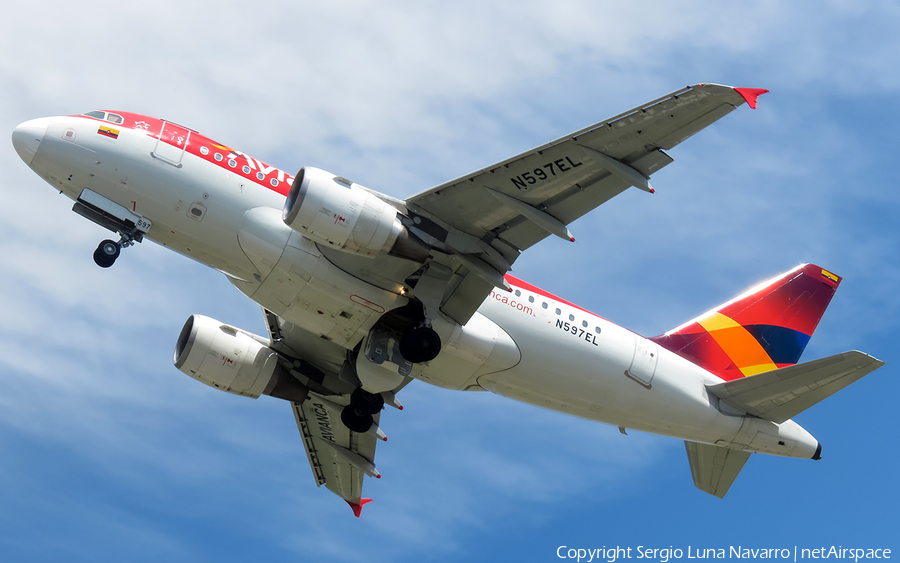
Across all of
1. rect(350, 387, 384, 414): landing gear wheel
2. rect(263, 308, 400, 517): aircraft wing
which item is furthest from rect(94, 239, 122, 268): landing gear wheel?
rect(350, 387, 384, 414): landing gear wheel

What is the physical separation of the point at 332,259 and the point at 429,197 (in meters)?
3.02

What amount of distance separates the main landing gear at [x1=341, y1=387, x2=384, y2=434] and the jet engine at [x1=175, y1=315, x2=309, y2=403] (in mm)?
2098

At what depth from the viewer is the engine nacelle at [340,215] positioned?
2170cm

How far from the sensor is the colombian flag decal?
23.3 m

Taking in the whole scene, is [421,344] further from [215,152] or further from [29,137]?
[29,137]

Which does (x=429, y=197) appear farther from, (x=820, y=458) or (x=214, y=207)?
(x=820, y=458)

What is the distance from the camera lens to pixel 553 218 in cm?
2275

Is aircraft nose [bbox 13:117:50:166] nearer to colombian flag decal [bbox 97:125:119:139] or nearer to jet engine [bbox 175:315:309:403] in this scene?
colombian flag decal [bbox 97:125:119:139]

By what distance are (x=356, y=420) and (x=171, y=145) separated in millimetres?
11269

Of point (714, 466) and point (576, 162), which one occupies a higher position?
point (576, 162)

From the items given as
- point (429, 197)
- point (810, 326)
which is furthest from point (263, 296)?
point (810, 326)

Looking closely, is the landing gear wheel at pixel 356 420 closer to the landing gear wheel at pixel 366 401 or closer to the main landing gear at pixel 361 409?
the main landing gear at pixel 361 409

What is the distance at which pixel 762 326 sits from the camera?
30406mm

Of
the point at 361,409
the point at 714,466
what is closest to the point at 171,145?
the point at 361,409
